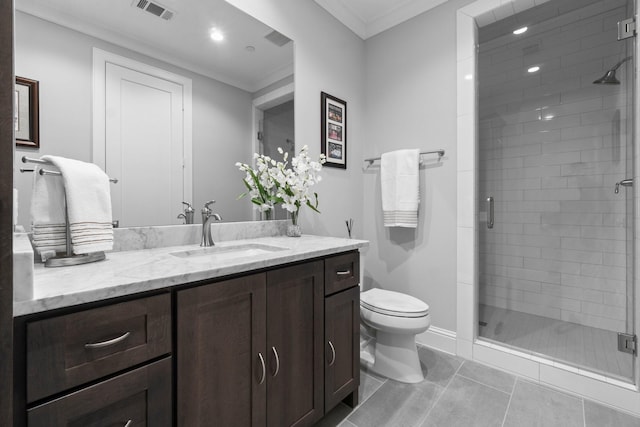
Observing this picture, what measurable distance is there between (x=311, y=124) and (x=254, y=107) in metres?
0.46

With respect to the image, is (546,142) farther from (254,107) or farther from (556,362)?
(254,107)

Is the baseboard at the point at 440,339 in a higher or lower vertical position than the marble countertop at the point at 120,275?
lower

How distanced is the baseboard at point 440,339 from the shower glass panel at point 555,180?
0.76 ft

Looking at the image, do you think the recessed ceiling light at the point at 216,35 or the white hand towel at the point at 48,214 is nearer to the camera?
the white hand towel at the point at 48,214

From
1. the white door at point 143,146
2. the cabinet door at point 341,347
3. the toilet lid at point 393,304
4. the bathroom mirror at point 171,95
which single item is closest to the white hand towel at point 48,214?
the bathroom mirror at point 171,95

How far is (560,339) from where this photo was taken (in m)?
1.98

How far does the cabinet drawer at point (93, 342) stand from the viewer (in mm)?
594

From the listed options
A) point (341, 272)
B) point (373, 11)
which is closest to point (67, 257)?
point (341, 272)

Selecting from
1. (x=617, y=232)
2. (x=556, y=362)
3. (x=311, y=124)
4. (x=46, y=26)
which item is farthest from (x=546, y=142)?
(x=46, y=26)

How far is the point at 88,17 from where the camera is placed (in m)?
1.12

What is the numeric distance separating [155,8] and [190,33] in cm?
16

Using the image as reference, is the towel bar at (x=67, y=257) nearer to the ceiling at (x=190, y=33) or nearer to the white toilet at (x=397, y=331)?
the ceiling at (x=190, y=33)

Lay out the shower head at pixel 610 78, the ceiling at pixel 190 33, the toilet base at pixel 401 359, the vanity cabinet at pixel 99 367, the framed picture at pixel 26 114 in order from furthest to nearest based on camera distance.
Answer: the shower head at pixel 610 78
the toilet base at pixel 401 359
the ceiling at pixel 190 33
the framed picture at pixel 26 114
the vanity cabinet at pixel 99 367

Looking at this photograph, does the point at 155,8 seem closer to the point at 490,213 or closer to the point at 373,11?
the point at 373,11
